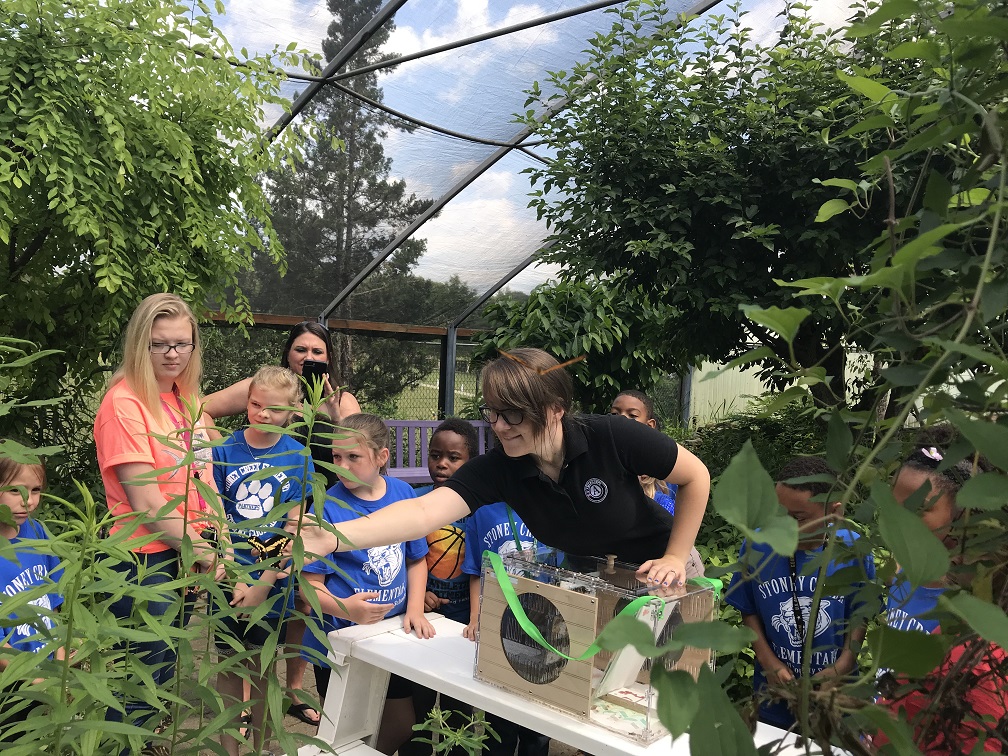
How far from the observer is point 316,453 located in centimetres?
312

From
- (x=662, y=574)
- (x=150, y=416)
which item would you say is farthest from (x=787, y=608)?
(x=150, y=416)

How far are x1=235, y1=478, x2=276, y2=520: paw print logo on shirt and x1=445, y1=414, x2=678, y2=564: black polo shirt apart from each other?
3.53ft

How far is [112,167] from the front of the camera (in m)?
3.36

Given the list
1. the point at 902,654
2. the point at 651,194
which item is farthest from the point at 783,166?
the point at 902,654

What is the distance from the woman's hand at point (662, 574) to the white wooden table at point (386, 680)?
32cm

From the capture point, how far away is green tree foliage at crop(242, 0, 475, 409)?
5.63 meters

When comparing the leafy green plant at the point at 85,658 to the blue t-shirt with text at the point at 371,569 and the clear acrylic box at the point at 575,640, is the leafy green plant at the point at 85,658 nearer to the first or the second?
the clear acrylic box at the point at 575,640

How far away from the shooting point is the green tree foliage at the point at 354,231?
563 centimetres

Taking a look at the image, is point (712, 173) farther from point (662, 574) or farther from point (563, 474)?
point (662, 574)

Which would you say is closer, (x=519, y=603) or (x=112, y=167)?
(x=519, y=603)


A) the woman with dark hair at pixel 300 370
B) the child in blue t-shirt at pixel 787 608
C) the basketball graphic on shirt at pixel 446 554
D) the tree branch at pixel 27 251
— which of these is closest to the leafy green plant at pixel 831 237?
the child in blue t-shirt at pixel 787 608

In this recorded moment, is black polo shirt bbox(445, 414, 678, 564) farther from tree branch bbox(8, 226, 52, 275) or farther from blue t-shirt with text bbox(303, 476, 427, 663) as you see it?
tree branch bbox(8, 226, 52, 275)

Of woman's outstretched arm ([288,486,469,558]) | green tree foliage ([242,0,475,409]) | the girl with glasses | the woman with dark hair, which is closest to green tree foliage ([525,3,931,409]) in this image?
green tree foliage ([242,0,475,409])

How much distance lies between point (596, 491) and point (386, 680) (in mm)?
789
